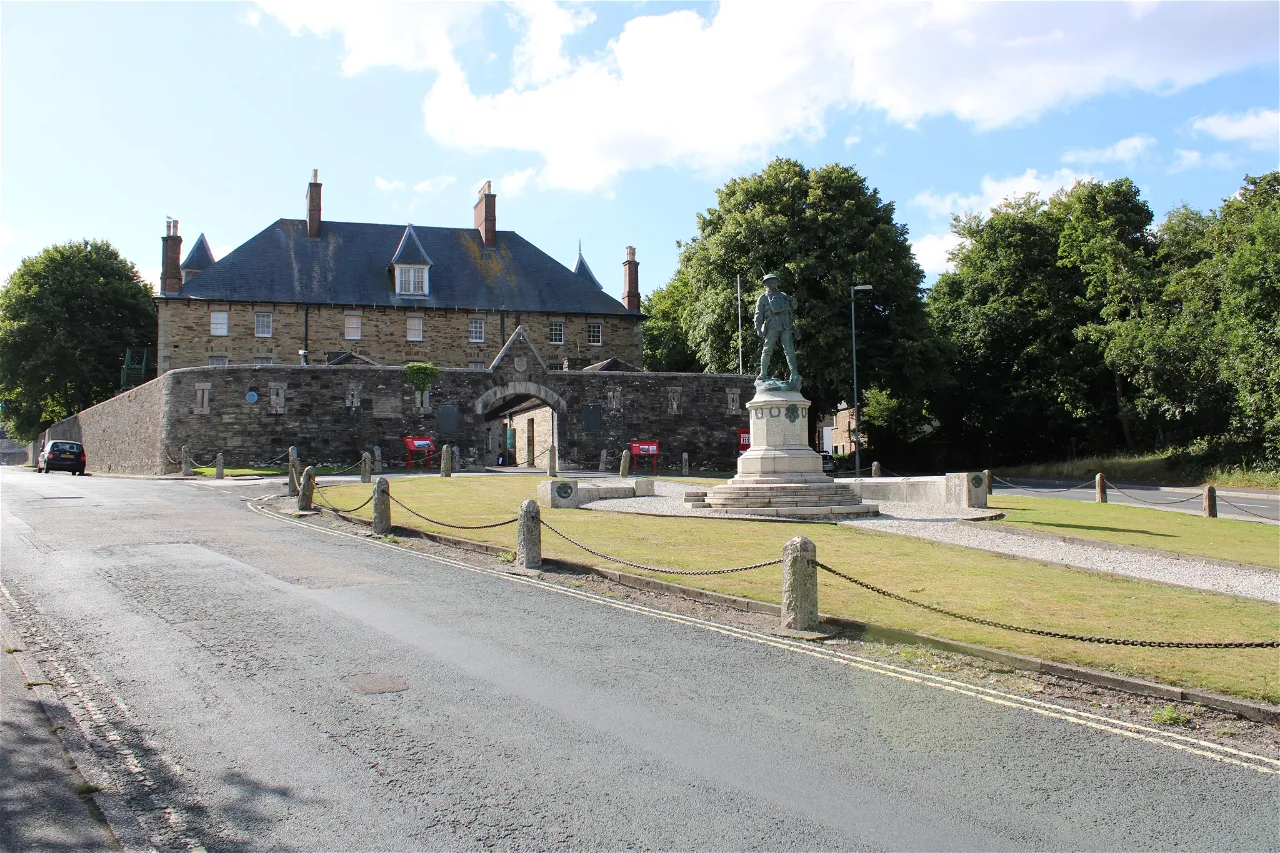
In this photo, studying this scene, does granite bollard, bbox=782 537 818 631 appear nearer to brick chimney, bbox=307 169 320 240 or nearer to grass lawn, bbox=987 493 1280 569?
grass lawn, bbox=987 493 1280 569

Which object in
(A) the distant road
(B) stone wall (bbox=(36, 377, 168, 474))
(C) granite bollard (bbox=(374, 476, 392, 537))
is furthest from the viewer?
(B) stone wall (bbox=(36, 377, 168, 474))

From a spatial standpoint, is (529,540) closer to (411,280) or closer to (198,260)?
(411,280)

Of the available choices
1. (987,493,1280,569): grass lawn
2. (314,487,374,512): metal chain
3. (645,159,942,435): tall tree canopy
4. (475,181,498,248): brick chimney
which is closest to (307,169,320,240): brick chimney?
(475,181,498,248): brick chimney

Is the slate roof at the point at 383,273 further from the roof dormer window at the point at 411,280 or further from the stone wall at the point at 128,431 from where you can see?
the stone wall at the point at 128,431

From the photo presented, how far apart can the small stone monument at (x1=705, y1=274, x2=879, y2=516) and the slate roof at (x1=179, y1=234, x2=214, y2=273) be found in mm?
36045

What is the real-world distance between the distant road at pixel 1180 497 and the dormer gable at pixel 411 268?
3031 cm

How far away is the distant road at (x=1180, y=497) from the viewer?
2272 centimetres

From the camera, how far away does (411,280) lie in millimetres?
48812

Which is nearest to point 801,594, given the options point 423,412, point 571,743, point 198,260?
point 571,743

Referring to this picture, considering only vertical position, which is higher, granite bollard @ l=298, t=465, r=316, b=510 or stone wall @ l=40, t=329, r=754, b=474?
stone wall @ l=40, t=329, r=754, b=474

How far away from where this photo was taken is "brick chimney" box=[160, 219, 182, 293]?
46.2 metres

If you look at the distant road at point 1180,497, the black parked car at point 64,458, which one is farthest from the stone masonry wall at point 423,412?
the distant road at point 1180,497

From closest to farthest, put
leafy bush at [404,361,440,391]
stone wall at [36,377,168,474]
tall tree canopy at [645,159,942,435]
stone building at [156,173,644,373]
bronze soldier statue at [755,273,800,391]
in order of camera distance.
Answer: bronze soldier statue at [755,273,800,391]
stone wall at [36,377,168,474]
leafy bush at [404,361,440,391]
tall tree canopy at [645,159,942,435]
stone building at [156,173,644,373]

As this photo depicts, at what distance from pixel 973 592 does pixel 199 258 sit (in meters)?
47.5
